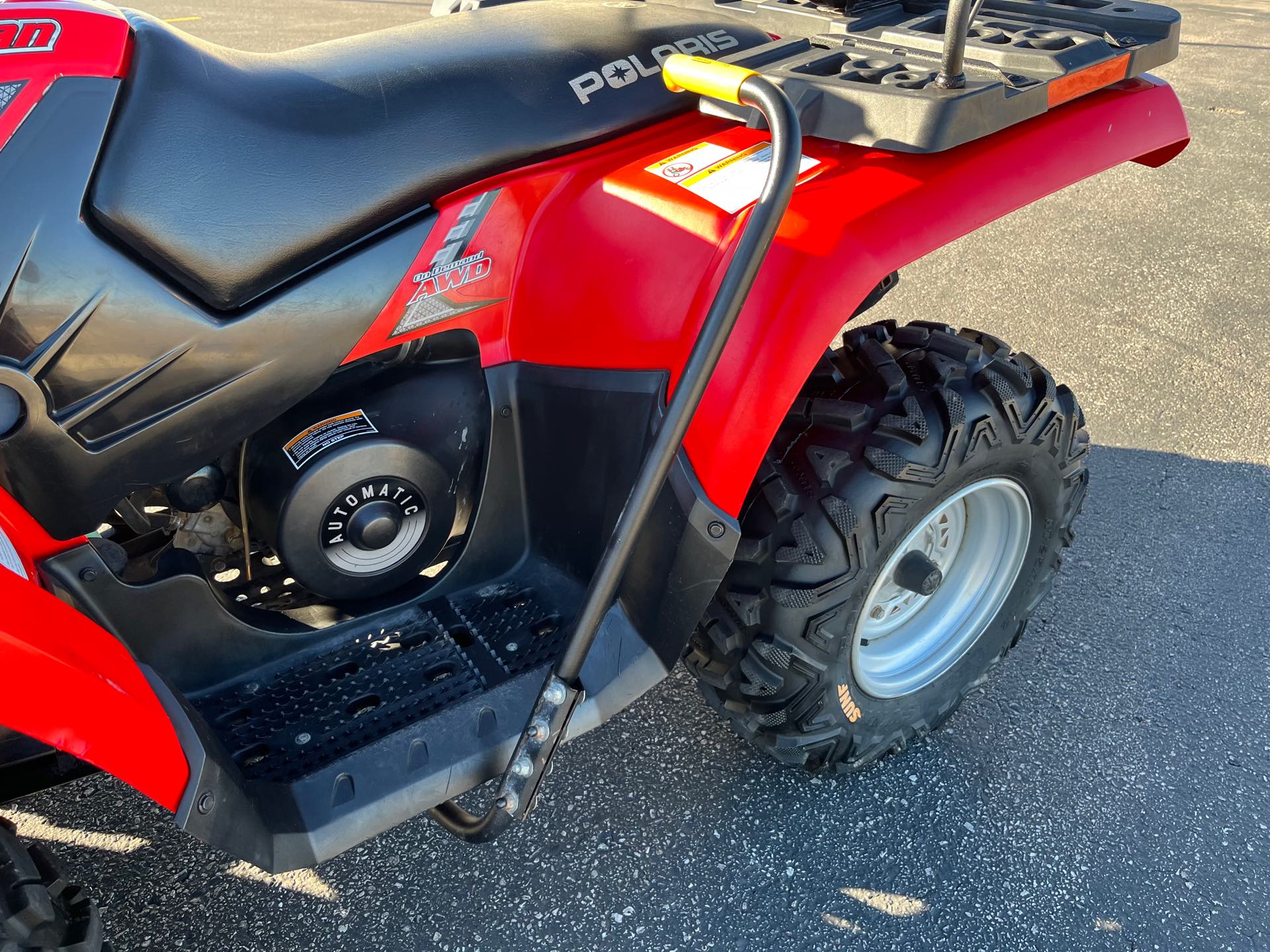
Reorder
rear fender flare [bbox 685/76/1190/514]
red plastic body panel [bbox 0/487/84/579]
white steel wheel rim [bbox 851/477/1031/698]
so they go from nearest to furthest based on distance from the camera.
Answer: red plastic body panel [bbox 0/487/84/579] < rear fender flare [bbox 685/76/1190/514] < white steel wheel rim [bbox 851/477/1031/698]

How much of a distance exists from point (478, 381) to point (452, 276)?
183 millimetres

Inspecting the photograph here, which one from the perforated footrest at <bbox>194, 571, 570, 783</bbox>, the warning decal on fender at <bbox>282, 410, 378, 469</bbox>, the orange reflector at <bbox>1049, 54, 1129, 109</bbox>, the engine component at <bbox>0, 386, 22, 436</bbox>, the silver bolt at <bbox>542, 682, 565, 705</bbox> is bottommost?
the perforated footrest at <bbox>194, 571, 570, 783</bbox>

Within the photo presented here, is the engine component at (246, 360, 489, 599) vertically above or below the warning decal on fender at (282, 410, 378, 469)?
below

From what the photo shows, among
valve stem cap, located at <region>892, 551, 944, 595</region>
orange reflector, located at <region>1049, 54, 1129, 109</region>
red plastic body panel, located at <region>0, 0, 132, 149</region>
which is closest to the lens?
red plastic body panel, located at <region>0, 0, 132, 149</region>

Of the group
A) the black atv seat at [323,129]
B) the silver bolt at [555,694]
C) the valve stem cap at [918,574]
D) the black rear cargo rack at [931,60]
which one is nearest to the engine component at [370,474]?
the black atv seat at [323,129]

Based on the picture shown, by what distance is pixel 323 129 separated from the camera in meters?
1.30

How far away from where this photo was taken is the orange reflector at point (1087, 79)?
4.77 ft

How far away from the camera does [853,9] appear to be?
174 centimetres

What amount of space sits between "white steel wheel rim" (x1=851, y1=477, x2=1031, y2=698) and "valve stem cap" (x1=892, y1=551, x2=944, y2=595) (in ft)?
0.25

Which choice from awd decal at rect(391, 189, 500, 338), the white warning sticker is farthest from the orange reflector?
awd decal at rect(391, 189, 500, 338)

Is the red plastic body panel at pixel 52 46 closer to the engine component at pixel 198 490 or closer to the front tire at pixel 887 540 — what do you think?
the engine component at pixel 198 490

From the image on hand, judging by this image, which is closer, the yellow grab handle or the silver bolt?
the yellow grab handle

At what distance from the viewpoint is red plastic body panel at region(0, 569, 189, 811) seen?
1.02 metres

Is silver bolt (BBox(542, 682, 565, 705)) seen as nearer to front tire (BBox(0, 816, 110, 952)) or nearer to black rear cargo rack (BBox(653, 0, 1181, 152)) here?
front tire (BBox(0, 816, 110, 952))
